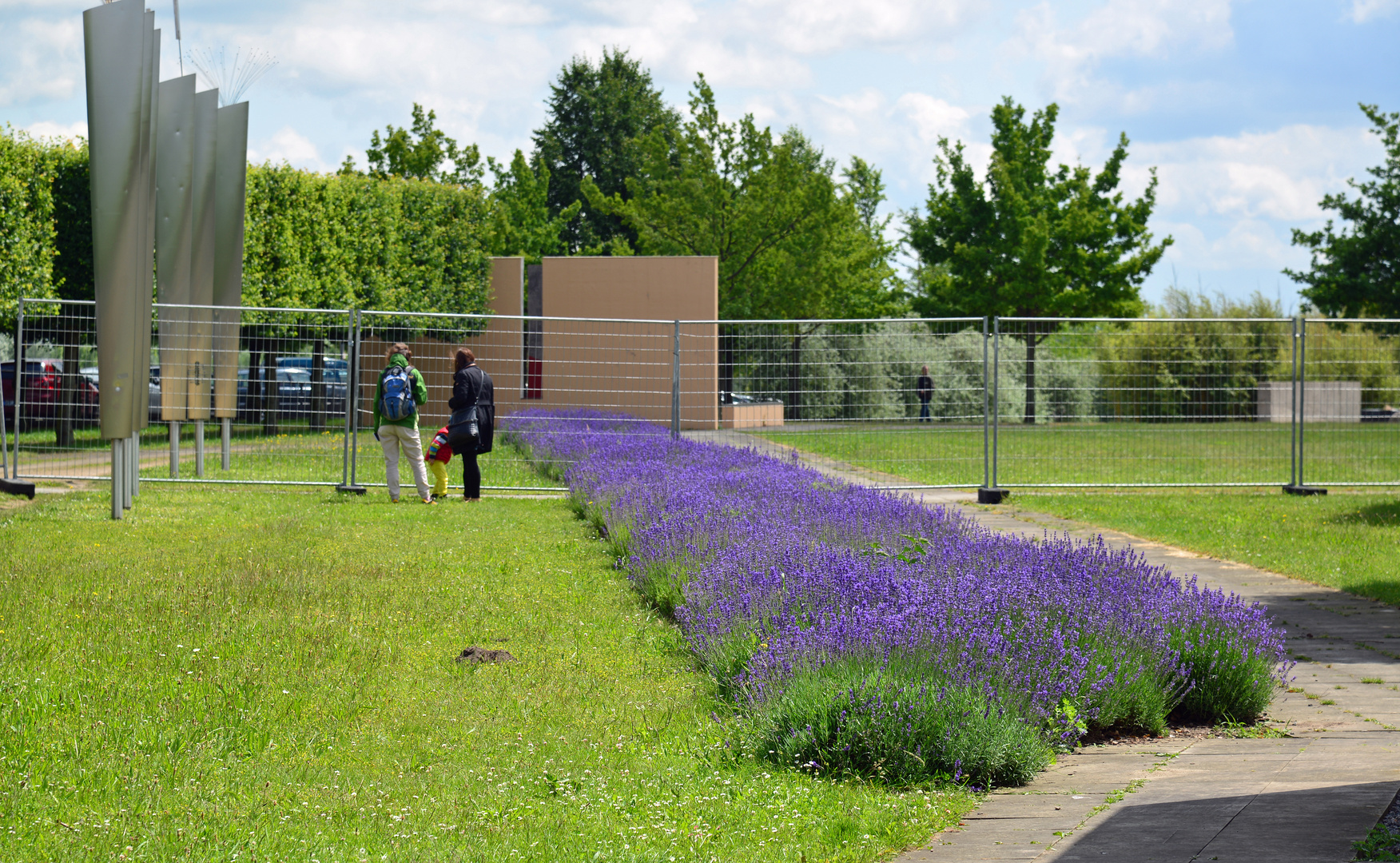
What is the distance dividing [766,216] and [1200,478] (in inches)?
862

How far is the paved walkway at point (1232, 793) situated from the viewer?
389 cm

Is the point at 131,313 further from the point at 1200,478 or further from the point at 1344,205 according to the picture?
the point at 1344,205

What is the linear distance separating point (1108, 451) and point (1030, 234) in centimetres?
2290

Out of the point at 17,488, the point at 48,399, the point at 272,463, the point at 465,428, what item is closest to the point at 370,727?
the point at 465,428

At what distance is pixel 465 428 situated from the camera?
1480 cm

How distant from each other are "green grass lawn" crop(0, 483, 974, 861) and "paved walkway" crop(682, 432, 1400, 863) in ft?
1.06

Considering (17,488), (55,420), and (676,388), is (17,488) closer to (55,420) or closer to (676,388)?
(55,420)

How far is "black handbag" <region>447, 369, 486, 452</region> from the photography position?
14805 mm

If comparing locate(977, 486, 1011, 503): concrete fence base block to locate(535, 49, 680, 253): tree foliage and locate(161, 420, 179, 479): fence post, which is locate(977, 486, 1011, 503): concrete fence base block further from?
locate(535, 49, 680, 253): tree foliage

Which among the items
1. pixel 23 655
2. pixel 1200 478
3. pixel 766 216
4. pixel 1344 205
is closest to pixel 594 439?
pixel 1200 478

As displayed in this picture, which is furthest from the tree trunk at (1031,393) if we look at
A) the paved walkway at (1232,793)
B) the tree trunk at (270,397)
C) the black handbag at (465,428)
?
the paved walkway at (1232,793)

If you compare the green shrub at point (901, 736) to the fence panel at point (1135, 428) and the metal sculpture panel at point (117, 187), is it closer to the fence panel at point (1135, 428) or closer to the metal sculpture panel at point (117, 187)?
the metal sculpture panel at point (117, 187)

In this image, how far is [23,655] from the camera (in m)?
6.36

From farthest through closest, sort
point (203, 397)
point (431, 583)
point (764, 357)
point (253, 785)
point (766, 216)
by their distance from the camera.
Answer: point (766, 216)
point (764, 357)
point (203, 397)
point (431, 583)
point (253, 785)
